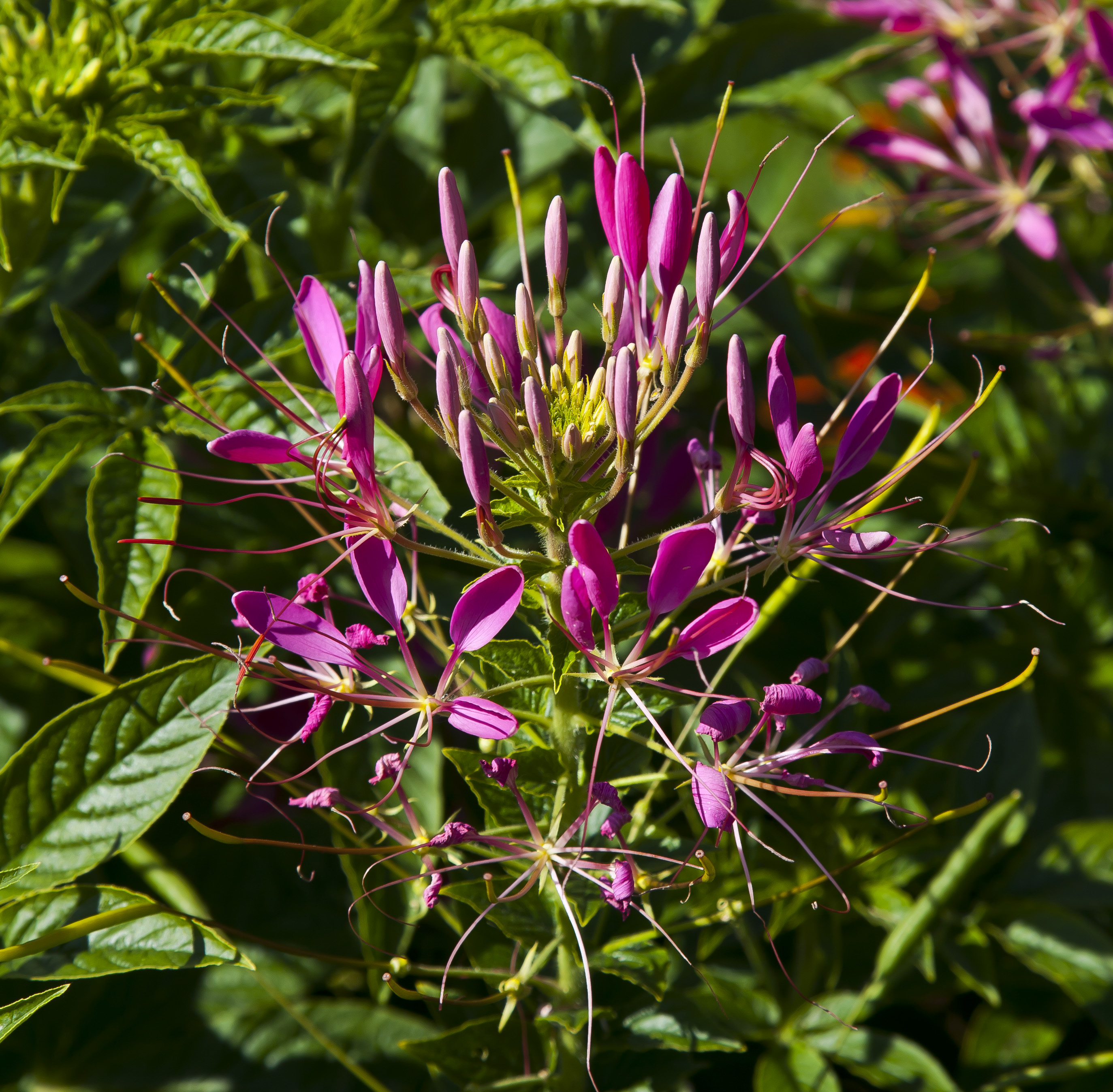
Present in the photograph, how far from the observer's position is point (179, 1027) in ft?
2.78

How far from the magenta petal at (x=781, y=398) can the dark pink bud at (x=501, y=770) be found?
22cm

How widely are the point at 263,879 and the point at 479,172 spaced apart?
707mm

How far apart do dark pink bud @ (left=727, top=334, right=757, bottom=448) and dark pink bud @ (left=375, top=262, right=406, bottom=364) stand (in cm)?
17

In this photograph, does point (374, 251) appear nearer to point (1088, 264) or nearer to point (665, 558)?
point (665, 558)

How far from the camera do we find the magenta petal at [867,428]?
1.87 ft

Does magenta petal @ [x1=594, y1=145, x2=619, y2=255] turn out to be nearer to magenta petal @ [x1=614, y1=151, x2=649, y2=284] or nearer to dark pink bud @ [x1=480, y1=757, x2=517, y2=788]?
magenta petal @ [x1=614, y1=151, x2=649, y2=284]

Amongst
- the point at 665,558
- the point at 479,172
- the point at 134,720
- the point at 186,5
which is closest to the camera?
the point at 665,558

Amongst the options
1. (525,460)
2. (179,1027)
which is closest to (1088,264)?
(525,460)

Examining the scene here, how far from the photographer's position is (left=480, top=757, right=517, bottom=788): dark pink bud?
53 centimetres

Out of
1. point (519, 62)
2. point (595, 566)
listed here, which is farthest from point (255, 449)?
point (519, 62)

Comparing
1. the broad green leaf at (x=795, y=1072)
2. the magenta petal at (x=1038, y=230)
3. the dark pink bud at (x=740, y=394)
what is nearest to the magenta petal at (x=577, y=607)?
the dark pink bud at (x=740, y=394)

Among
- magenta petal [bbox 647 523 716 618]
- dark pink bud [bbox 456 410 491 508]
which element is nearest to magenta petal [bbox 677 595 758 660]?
magenta petal [bbox 647 523 716 618]

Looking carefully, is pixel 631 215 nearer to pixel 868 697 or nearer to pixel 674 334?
pixel 674 334

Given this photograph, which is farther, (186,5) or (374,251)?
(374,251)
